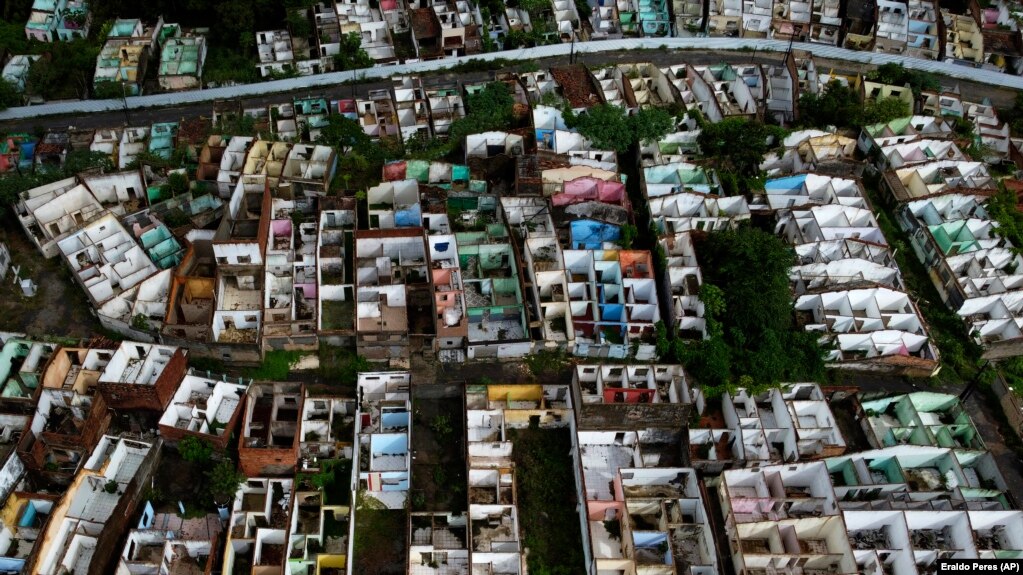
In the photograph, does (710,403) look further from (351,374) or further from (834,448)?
(351,374)

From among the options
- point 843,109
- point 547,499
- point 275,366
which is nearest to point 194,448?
point 275,366

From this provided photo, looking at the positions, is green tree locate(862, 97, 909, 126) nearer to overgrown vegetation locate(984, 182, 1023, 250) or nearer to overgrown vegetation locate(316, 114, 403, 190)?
overgrown vegetation locate(984, 182, 1023, 250)

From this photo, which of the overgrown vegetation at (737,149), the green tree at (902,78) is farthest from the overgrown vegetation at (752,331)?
the green tree at (902,78)

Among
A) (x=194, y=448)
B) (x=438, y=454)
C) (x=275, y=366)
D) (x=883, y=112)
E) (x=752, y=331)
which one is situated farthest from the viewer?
(x=883, y=112)

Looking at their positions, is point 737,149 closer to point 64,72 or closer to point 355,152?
point 355,152

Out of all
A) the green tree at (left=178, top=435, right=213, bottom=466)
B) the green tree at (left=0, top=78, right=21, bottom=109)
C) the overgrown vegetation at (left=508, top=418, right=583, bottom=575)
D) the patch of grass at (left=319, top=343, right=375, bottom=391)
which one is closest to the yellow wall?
the overgrown vegetation at (left=508, top=418, right=583, bottom=575)

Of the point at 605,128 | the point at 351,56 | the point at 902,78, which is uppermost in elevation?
the point at 351,56
